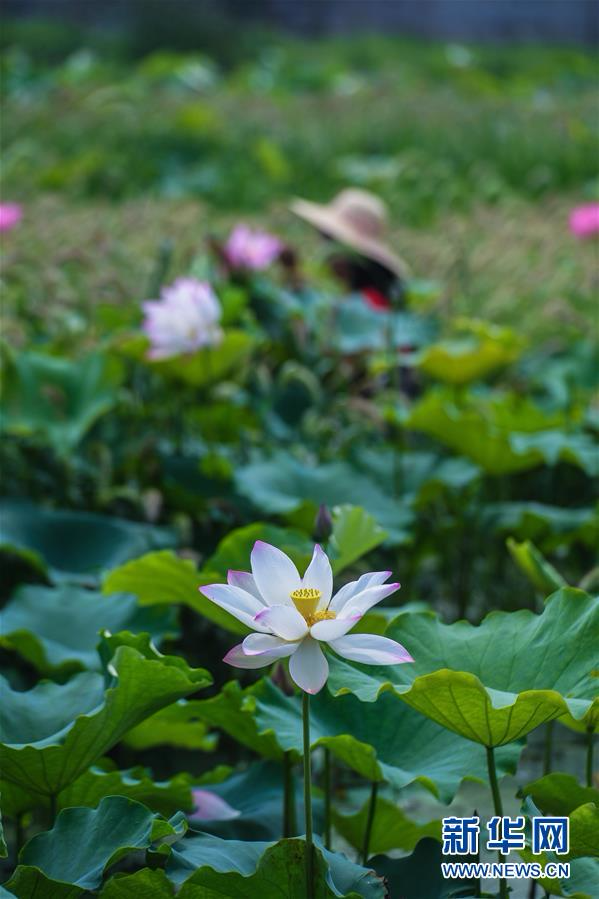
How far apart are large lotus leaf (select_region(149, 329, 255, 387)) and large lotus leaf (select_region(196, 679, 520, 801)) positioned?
82 cm

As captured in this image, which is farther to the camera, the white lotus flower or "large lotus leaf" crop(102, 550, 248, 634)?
"large lotus leaf" crop(102, 550, 248, 634)

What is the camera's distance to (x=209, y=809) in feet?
3.76

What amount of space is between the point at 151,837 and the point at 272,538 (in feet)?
1.72

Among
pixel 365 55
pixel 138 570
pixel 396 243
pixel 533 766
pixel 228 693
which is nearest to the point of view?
pixel 228 693

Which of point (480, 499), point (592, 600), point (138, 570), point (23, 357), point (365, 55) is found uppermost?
point (592, 600)

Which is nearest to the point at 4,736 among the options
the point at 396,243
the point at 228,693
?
the point at 228,693

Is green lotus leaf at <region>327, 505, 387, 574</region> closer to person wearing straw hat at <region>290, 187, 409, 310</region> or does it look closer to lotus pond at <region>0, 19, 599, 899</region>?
lotus pond at <region>0, 19, 599, 899</region>

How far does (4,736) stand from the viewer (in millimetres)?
1023

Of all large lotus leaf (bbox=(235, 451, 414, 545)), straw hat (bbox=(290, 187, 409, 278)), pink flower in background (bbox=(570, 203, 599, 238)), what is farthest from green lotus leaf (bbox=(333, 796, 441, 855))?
pink flower in background (bbox=(570, 203, 599, 238))

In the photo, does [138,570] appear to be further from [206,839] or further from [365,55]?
[365,55]

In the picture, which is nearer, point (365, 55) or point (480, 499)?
point (480, 499)

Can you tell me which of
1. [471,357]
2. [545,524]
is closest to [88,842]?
[545,524]

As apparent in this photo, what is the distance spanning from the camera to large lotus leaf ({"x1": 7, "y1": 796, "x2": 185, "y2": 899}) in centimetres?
87

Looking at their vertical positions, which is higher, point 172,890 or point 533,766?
point 172,890
